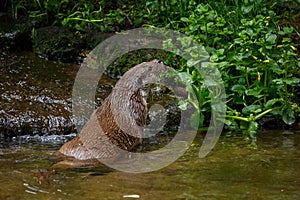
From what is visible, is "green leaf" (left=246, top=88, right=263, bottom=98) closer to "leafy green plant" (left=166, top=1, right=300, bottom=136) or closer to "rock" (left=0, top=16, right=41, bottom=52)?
"leafy green plant" (left=166, top=1, right=300, bottom=136)

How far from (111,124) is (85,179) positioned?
3.42 ft

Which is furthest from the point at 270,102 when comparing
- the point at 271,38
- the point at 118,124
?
the point at 118,124

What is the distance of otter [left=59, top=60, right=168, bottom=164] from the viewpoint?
4707mm

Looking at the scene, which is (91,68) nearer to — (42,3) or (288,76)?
(42,3)

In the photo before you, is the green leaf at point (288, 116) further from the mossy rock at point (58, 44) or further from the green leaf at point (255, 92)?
the mossy rock at point (58, 44)

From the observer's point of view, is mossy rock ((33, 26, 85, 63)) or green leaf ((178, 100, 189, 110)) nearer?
green leaf ((178, 100, 189, 110))

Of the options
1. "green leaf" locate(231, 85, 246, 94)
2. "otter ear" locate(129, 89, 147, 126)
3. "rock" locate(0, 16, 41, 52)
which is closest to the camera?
"otter ear" locate(129, 89, 147, 126)

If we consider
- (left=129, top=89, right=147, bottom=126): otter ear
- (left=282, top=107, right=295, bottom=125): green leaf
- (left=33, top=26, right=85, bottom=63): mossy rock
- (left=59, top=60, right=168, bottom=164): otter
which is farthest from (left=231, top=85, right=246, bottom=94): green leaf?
(left=33, top=26, right=85, bottom=63): mossy rock

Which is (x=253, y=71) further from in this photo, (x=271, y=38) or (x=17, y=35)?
(x=17, y=35)

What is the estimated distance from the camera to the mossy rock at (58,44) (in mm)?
7047

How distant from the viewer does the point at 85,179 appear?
388cm

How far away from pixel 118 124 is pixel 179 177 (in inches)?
44.9

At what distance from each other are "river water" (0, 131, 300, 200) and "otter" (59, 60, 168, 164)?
264mm

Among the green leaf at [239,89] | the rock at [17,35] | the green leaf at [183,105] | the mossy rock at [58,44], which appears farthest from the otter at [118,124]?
the rock at [17,35]
